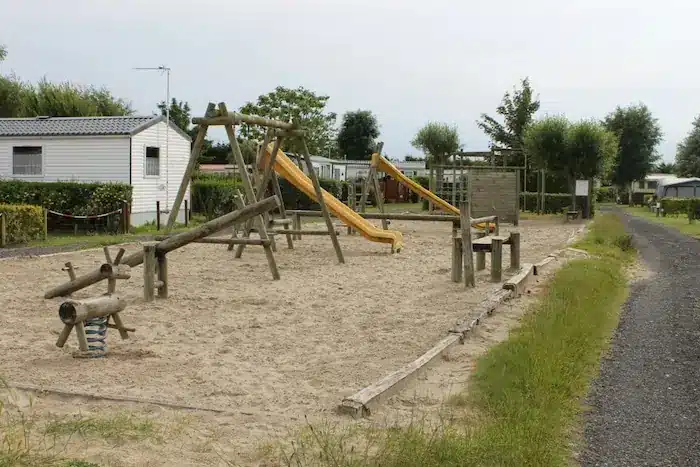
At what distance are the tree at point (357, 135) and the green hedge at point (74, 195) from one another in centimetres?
5536

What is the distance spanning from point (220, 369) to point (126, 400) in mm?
1144

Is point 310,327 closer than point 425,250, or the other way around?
point 310,327

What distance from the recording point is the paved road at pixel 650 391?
15.0 ft

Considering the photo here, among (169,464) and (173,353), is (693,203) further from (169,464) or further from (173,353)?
(169,464)

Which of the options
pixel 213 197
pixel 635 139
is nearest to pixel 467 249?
pixel 213 197

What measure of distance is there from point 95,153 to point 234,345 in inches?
631

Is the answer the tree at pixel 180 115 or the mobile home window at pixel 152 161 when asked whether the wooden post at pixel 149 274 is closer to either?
the mobile home window at pixel 152 161

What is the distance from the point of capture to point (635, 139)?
200ft

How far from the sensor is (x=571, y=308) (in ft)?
28.6

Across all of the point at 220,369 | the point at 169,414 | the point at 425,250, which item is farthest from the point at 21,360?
the point at 425,250

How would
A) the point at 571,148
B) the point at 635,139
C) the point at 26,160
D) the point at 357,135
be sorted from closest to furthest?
the point at 26,160 → the point at 571,148 → the point at 635,139 → the point at 357,135

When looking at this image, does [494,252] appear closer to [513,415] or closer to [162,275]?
[162,275]

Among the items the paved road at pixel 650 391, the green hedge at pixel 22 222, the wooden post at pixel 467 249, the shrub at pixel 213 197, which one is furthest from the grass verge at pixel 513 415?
the shrub at pixel 213 197

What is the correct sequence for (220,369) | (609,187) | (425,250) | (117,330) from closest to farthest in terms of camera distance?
(220,369) < (117,330) < (425,250) < (609,187)
